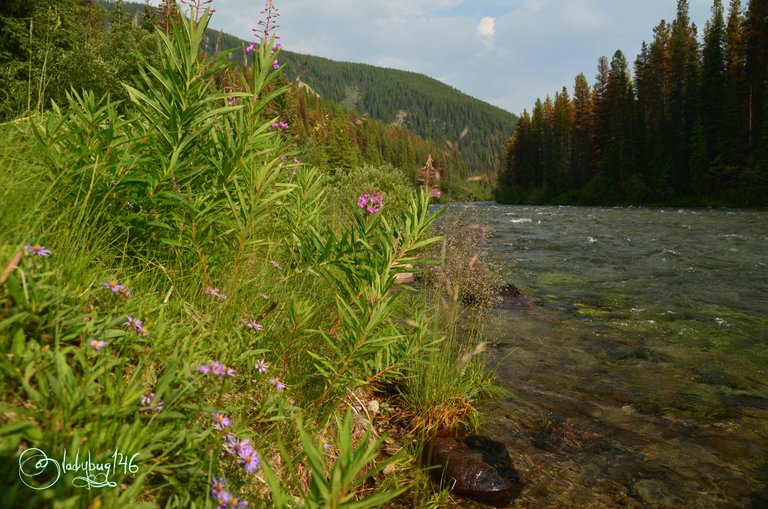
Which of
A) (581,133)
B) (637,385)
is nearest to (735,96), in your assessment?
(581,133)

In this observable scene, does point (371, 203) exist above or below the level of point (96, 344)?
above

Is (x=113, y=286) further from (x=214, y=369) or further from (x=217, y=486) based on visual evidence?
(x=217, y=486)

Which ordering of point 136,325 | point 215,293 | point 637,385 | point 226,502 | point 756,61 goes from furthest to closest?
1. point 756,61
2. point 637,385
3. point 215,293
4. point 136,325
5. point 226,502

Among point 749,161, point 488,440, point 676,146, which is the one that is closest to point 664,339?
point 488,440

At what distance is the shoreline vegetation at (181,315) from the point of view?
1.26m

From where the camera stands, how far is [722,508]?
3.14 meters

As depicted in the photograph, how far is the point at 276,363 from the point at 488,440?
84.0 inches

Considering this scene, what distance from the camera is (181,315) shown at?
6.64ft

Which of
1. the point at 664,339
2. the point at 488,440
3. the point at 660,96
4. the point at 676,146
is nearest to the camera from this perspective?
the point at 488,440

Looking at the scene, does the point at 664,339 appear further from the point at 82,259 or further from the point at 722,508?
the point at 82,259

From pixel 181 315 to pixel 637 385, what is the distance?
5154mm

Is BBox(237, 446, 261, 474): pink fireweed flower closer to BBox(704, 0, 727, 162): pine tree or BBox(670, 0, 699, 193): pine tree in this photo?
BBox(670, 0, 699, 193): pine tree

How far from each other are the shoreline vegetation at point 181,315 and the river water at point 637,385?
127 centimetres

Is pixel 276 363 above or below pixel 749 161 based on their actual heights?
below
